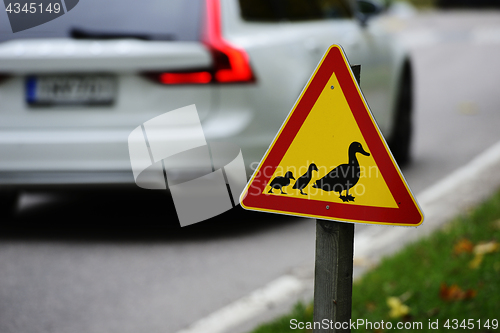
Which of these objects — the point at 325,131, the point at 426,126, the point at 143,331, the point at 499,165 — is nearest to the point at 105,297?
the point at 143,331

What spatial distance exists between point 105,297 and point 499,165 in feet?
13.0

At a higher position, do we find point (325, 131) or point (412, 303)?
point (325, 131)

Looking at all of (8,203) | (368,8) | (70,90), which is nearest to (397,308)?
(70,90)

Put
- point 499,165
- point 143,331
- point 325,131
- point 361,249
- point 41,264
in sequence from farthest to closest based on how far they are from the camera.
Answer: point 499,165, point 361,249, point 41,264, point 143,331, point 325,131

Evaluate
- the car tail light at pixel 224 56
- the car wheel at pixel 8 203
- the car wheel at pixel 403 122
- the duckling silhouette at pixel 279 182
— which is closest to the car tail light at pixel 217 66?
the car tail light at pixel 224 56

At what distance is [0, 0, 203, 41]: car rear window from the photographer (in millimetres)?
3576

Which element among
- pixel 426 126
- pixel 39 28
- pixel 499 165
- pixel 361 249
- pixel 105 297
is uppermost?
pixel 39 28

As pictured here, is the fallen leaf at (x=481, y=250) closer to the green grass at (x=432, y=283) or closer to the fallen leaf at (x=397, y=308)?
the green grass at (x=432, y=283)

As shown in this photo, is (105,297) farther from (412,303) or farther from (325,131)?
(325,131)

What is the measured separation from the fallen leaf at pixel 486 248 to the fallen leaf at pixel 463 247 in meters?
0.03

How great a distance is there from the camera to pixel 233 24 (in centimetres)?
399

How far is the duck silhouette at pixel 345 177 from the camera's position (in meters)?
1.76

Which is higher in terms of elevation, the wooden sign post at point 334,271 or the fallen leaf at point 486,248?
the wooden sign post at point 334,271

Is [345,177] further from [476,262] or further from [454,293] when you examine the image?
[476,262]
